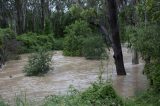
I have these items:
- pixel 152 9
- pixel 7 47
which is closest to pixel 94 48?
pixel 7 47

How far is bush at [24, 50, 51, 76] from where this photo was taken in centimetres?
2150

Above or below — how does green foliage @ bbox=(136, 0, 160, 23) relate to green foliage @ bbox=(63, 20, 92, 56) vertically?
above

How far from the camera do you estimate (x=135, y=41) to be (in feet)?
47.1

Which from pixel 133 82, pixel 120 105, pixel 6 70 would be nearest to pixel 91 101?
pixel 120 105

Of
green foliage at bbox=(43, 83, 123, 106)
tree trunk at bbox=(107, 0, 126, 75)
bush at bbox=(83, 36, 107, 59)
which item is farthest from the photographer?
bush at bbox=(83, 36, 107, 59)

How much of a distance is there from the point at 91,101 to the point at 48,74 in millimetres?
11807

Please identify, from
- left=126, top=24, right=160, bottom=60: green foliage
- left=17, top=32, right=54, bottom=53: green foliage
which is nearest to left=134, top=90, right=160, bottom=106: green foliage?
left=126, top=24, right=160, bottom=60: green foliage

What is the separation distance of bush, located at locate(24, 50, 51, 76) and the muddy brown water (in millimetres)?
395

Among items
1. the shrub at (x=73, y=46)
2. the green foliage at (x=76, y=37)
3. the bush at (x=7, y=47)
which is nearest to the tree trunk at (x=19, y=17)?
the bush at (x=7, y=47)

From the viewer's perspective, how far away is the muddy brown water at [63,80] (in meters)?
16.1

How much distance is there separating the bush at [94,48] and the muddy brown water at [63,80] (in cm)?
219

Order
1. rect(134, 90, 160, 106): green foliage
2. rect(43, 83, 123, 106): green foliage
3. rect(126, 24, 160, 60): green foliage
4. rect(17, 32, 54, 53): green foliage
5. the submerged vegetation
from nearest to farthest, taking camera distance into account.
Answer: rect(43, 83, 123, 106): green foliage
the submerged vegetation
rect(134, 90, 160, 106): green foliage
rect(126, 24, 160, 60): green foliage
rect(17, 32, 54, 53): green foliage

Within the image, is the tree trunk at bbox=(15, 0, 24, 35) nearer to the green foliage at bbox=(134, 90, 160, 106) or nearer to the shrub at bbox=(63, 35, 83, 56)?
the shrub at bbox=(63, 35, 83, 56)

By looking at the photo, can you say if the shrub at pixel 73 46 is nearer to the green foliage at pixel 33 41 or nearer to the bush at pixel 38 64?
the green foliage at pixel 33 41
